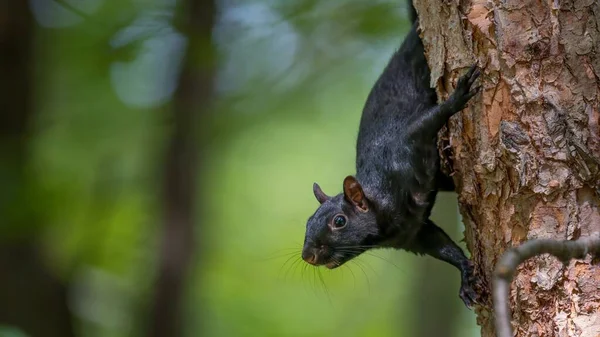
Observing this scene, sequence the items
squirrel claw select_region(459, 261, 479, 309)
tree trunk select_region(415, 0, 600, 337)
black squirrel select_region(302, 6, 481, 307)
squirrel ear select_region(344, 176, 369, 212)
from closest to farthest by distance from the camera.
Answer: tree trunk select_region(415, 0, 600, 337) → squirrel claw select_region(459, 261, 479, 309) → black squirrel select_region(302, 6, 481, 307) → squirrel ear select_region(344, 176, 369, 212)

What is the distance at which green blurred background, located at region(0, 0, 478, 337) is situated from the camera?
12.7 ft

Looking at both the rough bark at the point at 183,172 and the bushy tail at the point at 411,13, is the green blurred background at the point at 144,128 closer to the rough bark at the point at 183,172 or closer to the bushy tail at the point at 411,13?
the rough bark at the point at 183,172

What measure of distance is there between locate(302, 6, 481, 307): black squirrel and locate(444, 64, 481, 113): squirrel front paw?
392mm

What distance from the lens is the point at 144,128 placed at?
16.4 feet

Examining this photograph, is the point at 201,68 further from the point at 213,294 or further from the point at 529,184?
the point at 213,294

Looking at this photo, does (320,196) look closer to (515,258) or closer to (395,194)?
(395,194)

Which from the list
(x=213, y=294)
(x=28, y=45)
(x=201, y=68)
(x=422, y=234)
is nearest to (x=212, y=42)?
(x=201, y=68)

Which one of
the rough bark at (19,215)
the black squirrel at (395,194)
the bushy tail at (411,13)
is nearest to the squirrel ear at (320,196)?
the black squirrel at (395,194)

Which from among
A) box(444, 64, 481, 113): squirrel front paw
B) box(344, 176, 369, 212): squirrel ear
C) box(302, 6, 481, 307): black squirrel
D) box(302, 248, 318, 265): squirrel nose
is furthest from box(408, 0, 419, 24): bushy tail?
box(302, 248, 318, 265): squirrel nose

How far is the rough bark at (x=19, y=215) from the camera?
396 cm

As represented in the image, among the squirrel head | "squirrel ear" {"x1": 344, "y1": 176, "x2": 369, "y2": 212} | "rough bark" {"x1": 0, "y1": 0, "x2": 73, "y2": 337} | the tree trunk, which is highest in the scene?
the tree trunk

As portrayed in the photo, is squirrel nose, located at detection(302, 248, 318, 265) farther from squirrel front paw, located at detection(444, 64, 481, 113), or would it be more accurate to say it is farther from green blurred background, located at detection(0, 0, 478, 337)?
squirrel front paw, located at detection(444, 64, 481, 113)

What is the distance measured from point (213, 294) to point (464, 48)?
4.86m

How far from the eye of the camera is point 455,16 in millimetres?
2549
